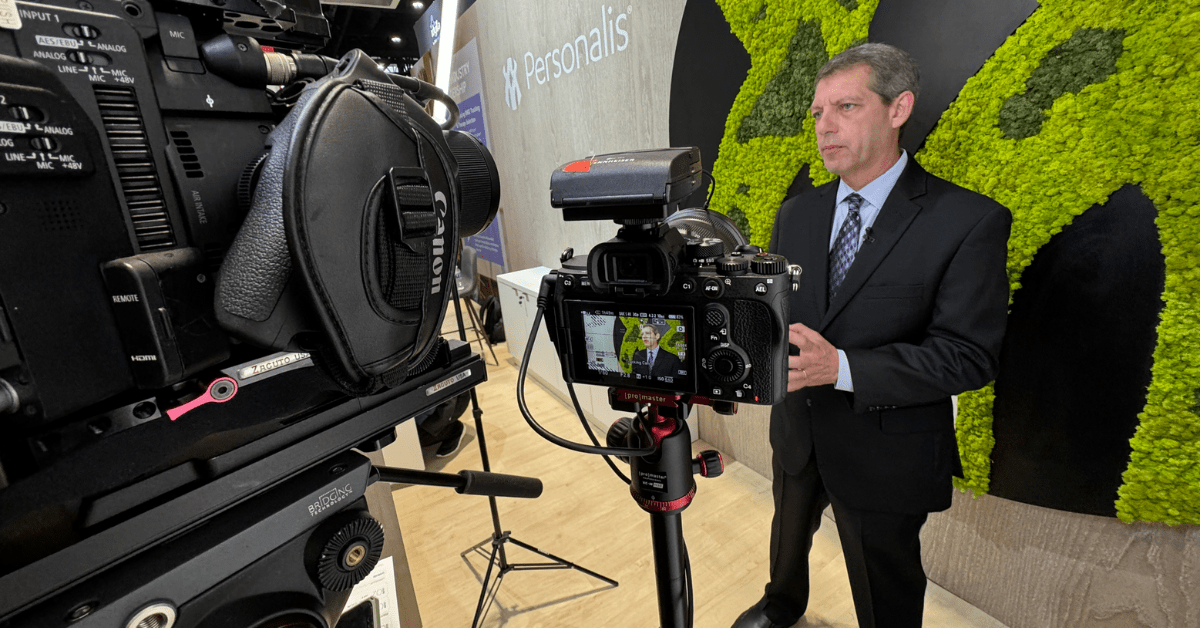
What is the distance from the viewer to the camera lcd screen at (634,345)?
2.20 feet

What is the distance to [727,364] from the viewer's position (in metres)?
0.65

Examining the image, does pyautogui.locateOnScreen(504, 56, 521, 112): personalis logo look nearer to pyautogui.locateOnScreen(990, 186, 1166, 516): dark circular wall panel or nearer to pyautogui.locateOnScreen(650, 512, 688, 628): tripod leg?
pyautogui.locateOnScreen(990, 186, 1166, 516): dark circular wall panel

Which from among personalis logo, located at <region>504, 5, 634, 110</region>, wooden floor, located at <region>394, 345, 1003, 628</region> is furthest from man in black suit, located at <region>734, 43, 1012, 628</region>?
personalis logo, located at <region>504, 5, 634, 110</region>

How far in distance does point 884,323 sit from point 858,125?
45cm

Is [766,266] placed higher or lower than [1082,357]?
higher

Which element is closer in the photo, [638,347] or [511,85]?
[638,347]

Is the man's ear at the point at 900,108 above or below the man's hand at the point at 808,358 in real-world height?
above

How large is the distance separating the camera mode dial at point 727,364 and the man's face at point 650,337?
76 mm

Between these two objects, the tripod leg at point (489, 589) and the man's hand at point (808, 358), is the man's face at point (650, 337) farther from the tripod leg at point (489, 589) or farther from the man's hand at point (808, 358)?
the tripod leg at point (489, 589)

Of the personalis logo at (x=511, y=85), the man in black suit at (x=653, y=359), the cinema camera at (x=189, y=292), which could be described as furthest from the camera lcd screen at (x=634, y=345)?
the personalis logo at (x=511, y=85)

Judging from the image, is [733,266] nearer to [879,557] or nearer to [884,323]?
[884,323]

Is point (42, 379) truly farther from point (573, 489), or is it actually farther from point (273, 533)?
point (573, 489)

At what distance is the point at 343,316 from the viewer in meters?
0.39

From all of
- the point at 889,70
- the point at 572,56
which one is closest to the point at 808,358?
the point at 889,70
